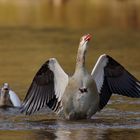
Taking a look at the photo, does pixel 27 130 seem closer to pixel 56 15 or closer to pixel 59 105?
pixel 59 105

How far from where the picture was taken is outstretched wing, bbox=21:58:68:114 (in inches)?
487

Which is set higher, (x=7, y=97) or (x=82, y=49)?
(x=82, y=49)

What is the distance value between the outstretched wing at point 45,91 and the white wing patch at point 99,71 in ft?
1.59

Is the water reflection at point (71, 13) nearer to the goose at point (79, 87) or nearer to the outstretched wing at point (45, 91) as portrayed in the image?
the goose at point (79, 87)

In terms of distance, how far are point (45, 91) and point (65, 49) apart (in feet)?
39.4

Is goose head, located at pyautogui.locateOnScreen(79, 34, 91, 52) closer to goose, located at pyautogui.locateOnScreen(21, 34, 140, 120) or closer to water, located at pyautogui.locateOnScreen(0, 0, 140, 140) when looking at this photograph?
goose, located at pyautogui.locateOnScreen(21, 34, 140, 120)

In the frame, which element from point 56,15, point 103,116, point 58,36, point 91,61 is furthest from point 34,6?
point 103,116

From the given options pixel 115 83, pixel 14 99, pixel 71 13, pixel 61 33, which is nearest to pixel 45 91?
pixel 115 83

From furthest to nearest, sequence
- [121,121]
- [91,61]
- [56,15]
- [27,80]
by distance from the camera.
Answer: [56,15], [91,61], [27,80], [121,121]

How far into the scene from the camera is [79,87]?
478 inches

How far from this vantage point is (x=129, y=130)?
11.3 metres

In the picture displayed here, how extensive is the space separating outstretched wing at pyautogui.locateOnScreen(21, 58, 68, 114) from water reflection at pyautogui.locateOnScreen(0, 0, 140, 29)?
21.6m

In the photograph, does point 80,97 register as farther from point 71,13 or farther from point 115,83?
point 71,13

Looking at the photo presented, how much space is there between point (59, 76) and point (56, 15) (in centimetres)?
2679
